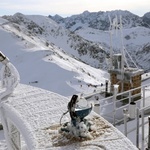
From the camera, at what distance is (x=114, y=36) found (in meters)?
91.2

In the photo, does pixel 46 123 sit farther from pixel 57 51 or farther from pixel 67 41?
pixel 67 41

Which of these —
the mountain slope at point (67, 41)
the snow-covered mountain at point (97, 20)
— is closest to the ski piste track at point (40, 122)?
the mountain slope at point (67, 41)

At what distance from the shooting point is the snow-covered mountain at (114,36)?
105 meters

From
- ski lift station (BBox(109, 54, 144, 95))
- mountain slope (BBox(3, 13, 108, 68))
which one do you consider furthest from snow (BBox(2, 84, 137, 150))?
mountain slope (BBox(3, 13, 108, 68))

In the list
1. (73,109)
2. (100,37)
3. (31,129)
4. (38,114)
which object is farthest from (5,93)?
(100,37)

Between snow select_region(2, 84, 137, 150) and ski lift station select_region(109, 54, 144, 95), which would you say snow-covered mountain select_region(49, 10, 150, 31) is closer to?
ski lift station select_region(109, 54, 144, 95)

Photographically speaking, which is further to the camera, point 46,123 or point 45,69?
point 45,69

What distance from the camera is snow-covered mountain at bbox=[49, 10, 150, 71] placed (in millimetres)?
105306

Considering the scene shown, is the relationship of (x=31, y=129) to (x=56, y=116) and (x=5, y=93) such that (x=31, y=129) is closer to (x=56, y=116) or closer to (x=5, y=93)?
(x=56, y=116)

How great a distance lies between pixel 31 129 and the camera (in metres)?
5.28

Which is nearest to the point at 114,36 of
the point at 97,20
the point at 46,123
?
the point at 97,20

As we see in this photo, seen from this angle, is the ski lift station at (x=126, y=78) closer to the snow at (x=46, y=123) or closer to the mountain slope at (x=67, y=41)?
the snow at (x=46, y=123)

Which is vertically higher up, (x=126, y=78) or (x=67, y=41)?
(x=126, y=78)

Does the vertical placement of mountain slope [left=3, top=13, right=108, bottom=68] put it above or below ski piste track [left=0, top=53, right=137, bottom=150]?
below
